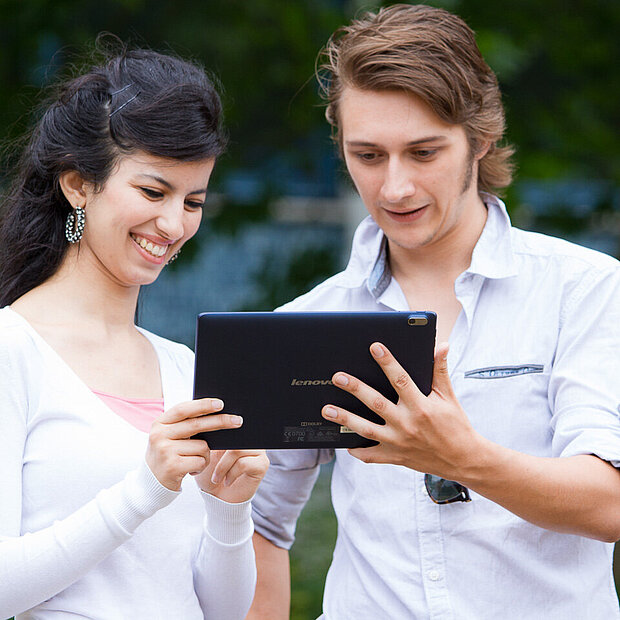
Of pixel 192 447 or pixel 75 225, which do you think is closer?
pixel 192 447

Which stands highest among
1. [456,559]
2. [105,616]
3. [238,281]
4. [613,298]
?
[238,281]

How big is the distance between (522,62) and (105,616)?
3.82 metres

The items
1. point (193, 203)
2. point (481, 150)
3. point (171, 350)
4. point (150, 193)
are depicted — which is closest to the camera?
point (150, 193)

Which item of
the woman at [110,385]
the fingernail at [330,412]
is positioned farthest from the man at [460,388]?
the woman at [110,385]

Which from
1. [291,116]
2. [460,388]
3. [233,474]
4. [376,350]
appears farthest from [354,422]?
[291,116]

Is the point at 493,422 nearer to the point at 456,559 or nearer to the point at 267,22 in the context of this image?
the point at 456,559

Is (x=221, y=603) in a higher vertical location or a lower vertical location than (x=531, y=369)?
lower

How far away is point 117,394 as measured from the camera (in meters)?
2.27

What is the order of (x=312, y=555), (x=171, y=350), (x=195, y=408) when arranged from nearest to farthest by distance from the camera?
(x=195, y=408)
(x=171, y=350)
(x=312, y=555)

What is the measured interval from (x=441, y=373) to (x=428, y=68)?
0.91 m

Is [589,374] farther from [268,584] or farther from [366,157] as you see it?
[268,584]

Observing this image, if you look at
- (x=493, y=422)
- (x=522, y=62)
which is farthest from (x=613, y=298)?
(x=522, y=62)

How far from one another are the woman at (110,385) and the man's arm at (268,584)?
0.38m

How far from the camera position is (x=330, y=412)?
2.01 metres
